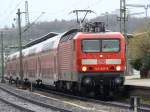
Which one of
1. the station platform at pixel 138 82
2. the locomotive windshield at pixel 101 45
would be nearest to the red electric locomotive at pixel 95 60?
the locomotive windshield at pixel 101 45

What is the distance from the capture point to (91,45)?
80.7ft

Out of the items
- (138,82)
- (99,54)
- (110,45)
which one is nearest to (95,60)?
(99,54)

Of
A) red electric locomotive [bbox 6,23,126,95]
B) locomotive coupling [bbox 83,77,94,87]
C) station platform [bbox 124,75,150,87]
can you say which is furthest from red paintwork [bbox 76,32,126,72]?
station platform [bbox 124,75,150,87]

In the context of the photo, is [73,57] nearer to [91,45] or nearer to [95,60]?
[91,45]

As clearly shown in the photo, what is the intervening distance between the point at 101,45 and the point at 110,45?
1.38 feet

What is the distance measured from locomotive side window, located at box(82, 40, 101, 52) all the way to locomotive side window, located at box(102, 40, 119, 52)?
0.25 metres

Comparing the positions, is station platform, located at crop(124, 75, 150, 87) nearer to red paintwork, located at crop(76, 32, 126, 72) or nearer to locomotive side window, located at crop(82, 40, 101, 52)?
red paintwork, located at crop(76, 32, 126, 72)

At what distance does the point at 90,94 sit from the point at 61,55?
366 cm

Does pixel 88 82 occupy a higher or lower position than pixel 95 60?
lower

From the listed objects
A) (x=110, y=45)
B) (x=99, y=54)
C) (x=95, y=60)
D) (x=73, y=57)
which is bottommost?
(x=95, y=60)

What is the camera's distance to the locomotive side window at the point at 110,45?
80.4 feet

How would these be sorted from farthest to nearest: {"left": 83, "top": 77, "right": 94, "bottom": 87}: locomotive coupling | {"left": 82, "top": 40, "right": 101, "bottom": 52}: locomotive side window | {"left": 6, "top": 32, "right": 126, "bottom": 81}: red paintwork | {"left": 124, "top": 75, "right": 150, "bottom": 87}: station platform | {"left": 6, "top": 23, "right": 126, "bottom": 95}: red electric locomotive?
{"left": 124, "top": 75, "right": 150, "bottom": 87}: station platform, {"left": 82, "top": 40, "right": 101, "bottom": 52}: locomotive side window, {"left": 6, "top": 32, "right": 126, "bottom": 81}: red paintwork, {"left": 6, "top": 23, "right": 126, "bottom": 95}: red electric locomotive, {"left": 83, "top": 77, "right": 94, "bottom": 87}: locomotive coupling

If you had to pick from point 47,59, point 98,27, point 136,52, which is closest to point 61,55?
point 98,27

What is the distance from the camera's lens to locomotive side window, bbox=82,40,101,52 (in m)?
24.4
